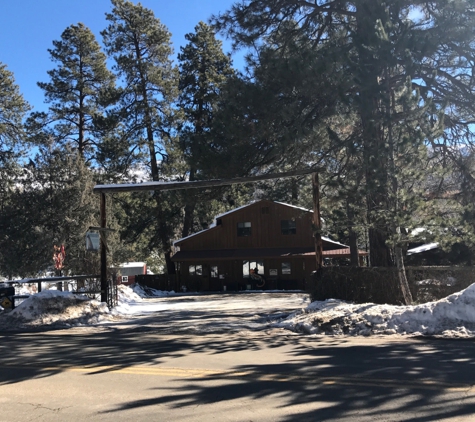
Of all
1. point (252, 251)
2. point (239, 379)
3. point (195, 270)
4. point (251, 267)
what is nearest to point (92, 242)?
point (239, 379)

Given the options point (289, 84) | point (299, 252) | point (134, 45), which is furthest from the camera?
point (134, 45)

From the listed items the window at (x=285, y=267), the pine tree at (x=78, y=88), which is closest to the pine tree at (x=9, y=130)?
the pine tree at (x=78, y=88)

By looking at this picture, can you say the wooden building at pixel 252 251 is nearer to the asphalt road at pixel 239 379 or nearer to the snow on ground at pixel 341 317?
the snow on ground at pixel 341 317

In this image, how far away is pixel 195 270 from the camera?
38375 mm

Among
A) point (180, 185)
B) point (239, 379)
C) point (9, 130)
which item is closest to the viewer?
point (239, 379)

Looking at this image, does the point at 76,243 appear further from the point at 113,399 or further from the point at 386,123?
the point at 113,399

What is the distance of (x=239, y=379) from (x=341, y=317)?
5433 mm

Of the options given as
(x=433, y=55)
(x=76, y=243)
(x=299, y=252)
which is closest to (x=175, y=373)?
(x=433, y=55)

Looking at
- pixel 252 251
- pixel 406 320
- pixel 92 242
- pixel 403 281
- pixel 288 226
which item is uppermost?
pixel 288 226

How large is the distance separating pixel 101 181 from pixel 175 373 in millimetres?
31304

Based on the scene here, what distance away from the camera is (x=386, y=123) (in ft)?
43.0

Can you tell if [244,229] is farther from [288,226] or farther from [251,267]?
[288,226]

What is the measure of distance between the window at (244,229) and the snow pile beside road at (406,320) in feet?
82.4

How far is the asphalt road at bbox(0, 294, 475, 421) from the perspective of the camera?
5.38 meters
